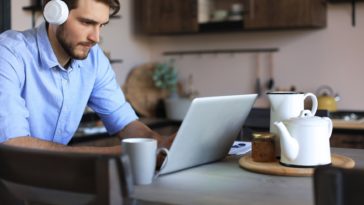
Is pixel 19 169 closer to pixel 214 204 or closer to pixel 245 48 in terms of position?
pixel 214 204

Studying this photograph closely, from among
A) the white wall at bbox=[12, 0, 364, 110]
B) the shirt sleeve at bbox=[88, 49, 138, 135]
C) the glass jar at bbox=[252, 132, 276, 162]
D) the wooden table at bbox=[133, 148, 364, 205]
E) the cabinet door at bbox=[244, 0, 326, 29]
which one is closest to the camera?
the wooden table at bbox=[133, 148, 364, 205]

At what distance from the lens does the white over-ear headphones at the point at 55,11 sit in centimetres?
161

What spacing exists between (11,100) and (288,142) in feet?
2.62

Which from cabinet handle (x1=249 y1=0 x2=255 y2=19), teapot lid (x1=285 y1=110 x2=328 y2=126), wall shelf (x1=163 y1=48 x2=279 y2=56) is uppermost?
cabinet handle (x1=249 y1=0 x2=255 y2=19)

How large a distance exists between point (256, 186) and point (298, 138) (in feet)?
0.61

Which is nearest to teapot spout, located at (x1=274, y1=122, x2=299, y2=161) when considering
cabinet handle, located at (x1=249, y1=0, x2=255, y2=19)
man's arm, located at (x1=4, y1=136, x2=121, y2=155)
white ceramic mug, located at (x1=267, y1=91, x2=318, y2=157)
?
white ceramic mug, located at (x1=267, y1=91, x2=318, y2=157)

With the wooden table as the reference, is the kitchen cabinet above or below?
above

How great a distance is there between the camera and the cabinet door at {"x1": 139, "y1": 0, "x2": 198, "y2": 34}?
12.3 feet

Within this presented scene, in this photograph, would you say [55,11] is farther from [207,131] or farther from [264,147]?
[264,147]

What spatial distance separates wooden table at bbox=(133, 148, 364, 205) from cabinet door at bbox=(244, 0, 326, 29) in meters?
2.09

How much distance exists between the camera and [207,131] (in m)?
1.42

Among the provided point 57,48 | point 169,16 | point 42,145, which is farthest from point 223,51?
point 42,145

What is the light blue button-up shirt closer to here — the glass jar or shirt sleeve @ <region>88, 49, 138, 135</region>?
shirt sleeve @ <region>88, 49, 138, 135</region>

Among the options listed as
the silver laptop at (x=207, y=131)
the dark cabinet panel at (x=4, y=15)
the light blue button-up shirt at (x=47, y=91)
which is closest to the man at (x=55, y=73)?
the light blue button-up shirt at (x=47, y=91)
